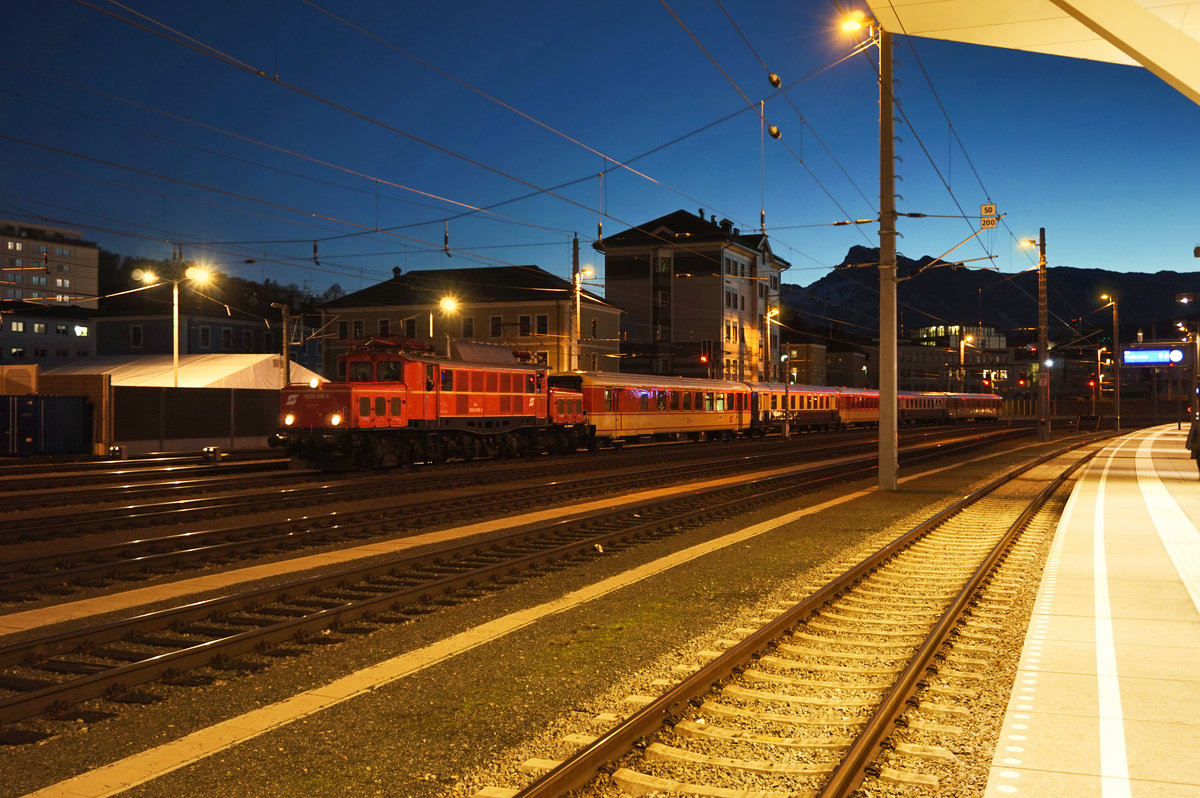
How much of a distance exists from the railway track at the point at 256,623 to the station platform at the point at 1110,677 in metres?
5.87

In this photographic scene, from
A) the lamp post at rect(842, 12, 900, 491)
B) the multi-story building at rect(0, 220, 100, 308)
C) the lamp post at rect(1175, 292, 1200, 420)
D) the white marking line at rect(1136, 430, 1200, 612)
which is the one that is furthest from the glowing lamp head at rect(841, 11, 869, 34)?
the multi-story building at rect(0, 220, 100, 308)

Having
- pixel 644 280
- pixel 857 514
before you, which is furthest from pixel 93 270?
pixel 857 514

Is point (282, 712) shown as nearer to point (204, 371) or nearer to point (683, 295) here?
point (204, 371)

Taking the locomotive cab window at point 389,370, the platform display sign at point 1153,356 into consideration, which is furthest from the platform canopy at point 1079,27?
the platform display sign at point 1153,356

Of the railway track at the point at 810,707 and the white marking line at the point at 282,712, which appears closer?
the railway track at the point at 810,707

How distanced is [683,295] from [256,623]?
76037 millimetres

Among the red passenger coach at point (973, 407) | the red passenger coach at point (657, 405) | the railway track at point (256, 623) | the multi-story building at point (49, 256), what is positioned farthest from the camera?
the multi-story building at point (49, 256)

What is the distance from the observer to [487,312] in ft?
237

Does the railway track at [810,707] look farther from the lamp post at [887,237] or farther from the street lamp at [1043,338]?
the street lamp at [1043,338]

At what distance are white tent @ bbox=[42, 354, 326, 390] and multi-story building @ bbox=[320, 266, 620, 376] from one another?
1978 cm

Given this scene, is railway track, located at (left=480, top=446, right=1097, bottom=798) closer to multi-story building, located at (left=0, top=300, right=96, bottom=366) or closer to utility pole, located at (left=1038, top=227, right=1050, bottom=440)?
utility pole, located at (left=1038, top=227, right=1050, bottom=440)

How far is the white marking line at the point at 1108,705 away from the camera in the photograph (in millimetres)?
4938

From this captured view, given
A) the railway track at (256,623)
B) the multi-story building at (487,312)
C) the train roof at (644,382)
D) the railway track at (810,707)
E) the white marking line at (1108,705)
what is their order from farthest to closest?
the multi-story building at (487,312), the train roof at (644,382), the railway track at (256,623), the railway track at (810,707), the white marking line at (1108,705)

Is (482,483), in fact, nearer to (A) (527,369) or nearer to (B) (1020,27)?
(A) (527,369)
